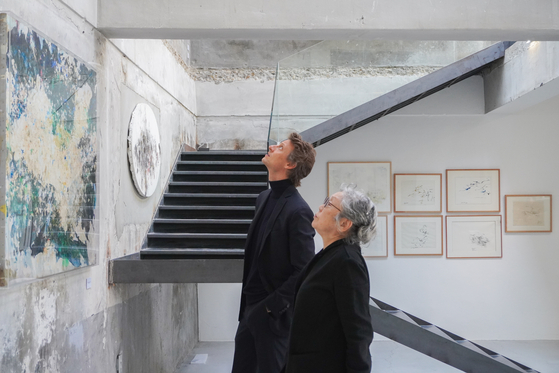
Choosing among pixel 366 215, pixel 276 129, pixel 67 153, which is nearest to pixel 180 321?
pixel 276 129

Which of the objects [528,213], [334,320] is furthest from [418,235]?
[334,320]

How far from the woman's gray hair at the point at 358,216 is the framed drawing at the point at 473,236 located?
17.2 ft

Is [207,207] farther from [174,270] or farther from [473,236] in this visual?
[473,236]

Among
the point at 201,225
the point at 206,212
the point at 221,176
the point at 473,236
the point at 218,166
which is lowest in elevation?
the point at 473,236

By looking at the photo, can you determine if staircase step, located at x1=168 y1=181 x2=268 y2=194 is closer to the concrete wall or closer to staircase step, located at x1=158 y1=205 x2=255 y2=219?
the concrete wall

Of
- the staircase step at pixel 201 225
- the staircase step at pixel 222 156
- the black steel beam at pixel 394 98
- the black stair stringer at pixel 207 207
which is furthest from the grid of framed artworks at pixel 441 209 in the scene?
the staircase step at pixel 201 225

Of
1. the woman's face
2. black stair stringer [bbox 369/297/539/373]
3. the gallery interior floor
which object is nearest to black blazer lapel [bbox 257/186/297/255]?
the woman's face

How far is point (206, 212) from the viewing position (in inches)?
214

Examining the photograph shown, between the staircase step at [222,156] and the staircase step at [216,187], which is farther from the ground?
the staircase step at [222,156]

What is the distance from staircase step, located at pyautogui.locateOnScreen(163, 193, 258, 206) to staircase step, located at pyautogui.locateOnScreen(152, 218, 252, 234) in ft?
1.39

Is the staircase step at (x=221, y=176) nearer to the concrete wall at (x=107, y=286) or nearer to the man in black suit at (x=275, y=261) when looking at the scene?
the concrete wall at (x=107, y=286)

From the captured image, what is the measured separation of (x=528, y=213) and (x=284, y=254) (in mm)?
5297

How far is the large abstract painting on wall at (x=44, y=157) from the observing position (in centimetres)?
232

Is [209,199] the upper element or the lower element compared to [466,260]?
upper
